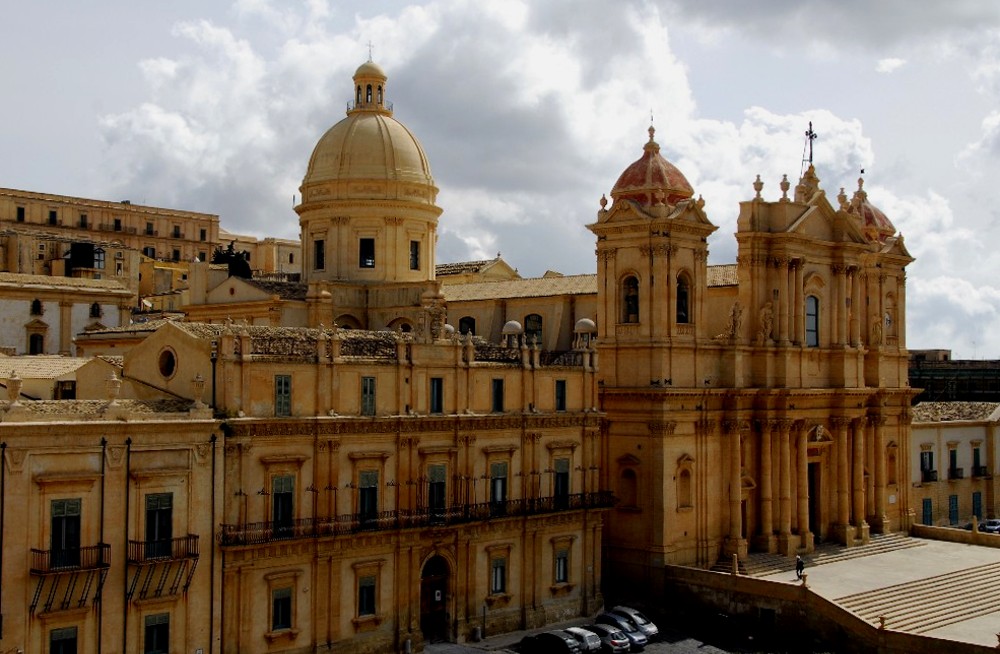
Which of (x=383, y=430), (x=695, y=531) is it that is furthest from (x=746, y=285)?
(x=383, y=430)

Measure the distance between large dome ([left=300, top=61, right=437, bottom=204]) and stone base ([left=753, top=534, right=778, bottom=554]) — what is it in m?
21.7

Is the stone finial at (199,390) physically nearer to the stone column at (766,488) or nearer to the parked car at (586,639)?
the parked car at (586,639)

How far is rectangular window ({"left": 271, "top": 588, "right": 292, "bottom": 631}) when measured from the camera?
124 feet

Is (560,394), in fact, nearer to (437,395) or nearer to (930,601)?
(437,395)

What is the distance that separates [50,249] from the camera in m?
81.7

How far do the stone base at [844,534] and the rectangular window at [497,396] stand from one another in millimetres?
21361

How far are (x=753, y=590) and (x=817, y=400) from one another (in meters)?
13.0

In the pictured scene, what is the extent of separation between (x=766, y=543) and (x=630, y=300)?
1226cm

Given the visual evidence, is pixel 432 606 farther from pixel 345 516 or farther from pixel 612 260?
pixel 612 260

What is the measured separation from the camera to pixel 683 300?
A: 5269cm

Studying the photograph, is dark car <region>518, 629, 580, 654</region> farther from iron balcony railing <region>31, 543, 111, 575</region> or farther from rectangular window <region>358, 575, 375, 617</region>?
iron balcony railing <region>31, 543, 111, 575</region>

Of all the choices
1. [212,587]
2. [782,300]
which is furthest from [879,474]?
[212,587]

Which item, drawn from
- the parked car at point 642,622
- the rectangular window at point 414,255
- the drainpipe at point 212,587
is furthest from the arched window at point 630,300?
the drainpipe at point 212,587

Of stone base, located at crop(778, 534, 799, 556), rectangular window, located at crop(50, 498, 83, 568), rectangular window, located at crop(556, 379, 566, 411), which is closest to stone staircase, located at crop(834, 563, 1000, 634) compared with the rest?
stone base, located at crop(778, 534, 799, 556)
